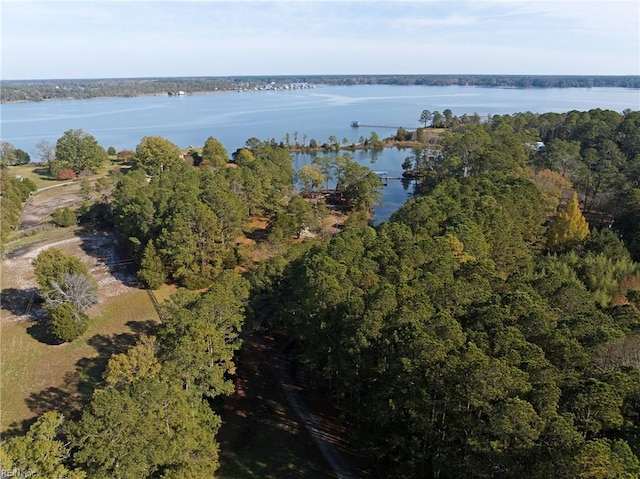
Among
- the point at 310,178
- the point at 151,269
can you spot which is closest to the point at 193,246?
the point at 151,269

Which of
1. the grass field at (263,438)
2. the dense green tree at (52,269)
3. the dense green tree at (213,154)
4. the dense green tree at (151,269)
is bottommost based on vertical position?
the grass field at (263,438)

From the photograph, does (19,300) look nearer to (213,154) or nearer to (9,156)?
(213,154)

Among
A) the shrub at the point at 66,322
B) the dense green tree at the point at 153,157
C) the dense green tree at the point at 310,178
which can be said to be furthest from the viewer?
the dense green tree at the point at 153,157

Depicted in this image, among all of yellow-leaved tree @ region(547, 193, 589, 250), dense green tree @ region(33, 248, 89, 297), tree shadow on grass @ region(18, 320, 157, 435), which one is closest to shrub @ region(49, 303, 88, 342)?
tree shadow on grass @ region(18, 320, 157, 435)

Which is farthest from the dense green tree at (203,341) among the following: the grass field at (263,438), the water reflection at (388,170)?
the water reflection at (388,170)

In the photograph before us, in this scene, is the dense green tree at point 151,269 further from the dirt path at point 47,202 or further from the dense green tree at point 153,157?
the dense green tree at point 153,157

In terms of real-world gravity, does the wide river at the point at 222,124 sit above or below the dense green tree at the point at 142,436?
above
